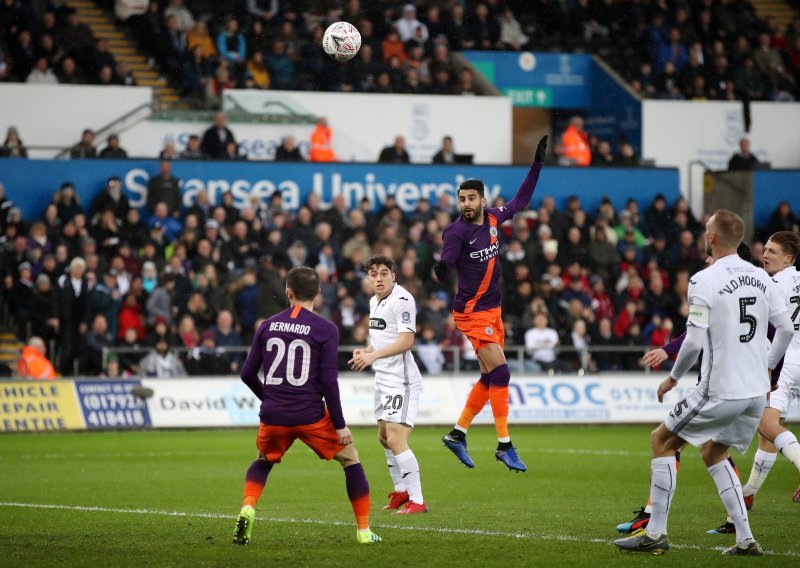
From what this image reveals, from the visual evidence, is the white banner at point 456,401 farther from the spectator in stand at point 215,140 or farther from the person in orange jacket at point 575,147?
the person in orange jacket at point 575,147

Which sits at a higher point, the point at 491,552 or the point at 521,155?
the point at 521,155

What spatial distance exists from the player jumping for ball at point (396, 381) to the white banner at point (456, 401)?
10010 millimetres

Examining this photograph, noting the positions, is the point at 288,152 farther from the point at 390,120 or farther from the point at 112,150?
the point at 112,150

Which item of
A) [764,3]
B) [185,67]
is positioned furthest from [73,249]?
[764,3]

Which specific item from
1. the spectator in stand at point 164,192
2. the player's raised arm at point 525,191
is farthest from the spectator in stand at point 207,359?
the player's raised arm at point 525,191

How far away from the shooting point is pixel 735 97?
105 ft

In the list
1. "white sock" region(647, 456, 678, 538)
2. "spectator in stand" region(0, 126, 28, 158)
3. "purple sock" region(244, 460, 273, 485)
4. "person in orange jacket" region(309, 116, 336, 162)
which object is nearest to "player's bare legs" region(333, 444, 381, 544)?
"purple sock" region(244, 460, 273, 485)

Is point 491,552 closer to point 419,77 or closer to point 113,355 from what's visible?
point 113,355

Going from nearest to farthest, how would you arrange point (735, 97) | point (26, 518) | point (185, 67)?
point (26, 518) → point (185, 67) → point (735, 97)

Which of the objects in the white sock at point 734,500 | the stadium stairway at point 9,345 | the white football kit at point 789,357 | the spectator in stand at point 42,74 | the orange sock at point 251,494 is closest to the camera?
the white sock at point 734,500

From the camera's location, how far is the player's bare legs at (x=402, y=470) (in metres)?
12.0

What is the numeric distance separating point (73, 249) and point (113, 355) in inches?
86.8

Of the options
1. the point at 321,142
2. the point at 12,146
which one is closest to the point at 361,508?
the point at 12,146

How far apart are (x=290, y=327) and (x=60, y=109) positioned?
17.9 meters
